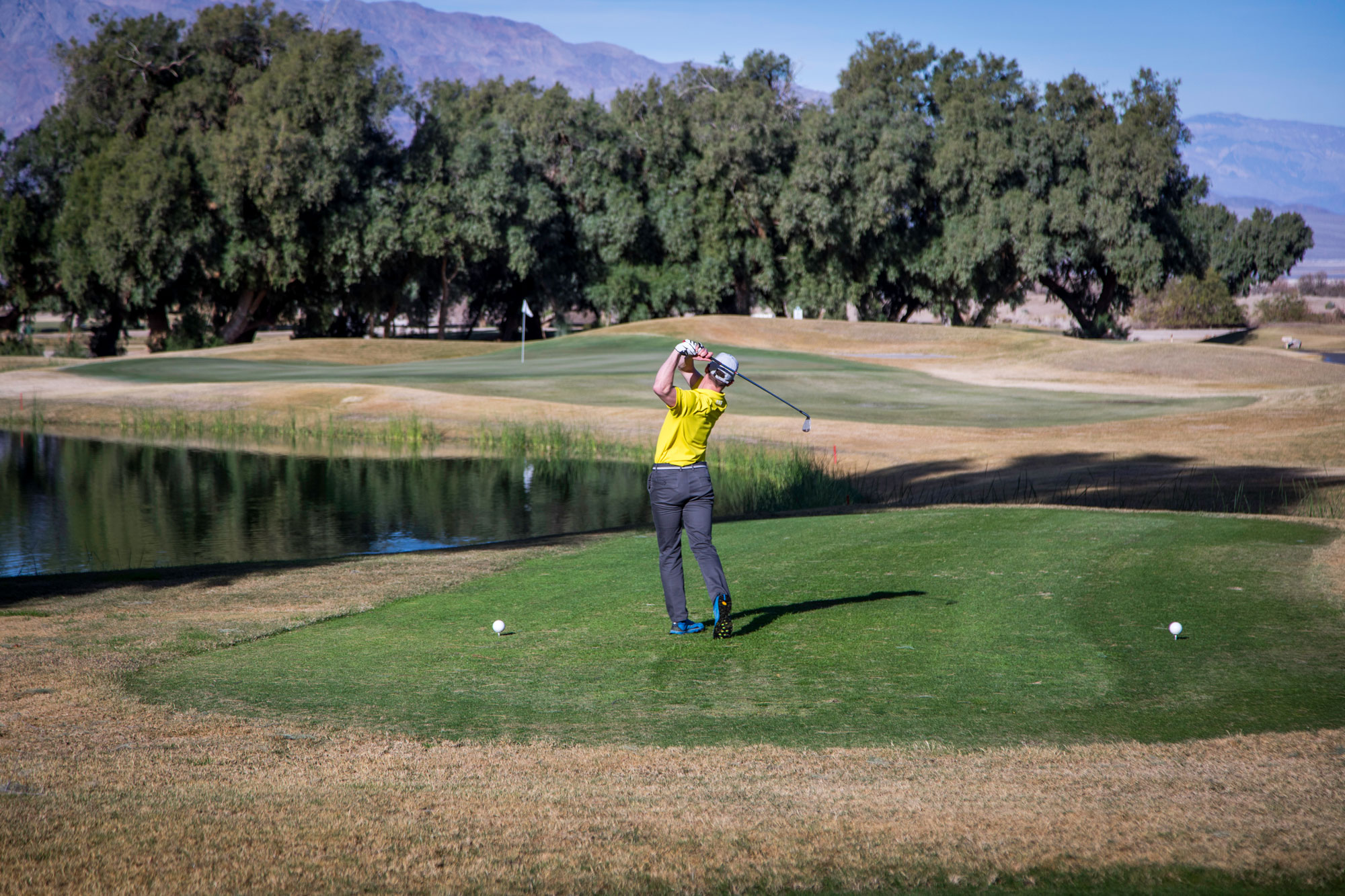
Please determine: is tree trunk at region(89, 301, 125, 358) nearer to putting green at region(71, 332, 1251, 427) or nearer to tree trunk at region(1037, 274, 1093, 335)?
putting green at region(71, 332, 1251, 427)

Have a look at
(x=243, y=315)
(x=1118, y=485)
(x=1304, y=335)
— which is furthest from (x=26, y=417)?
(x=1304, y=335)

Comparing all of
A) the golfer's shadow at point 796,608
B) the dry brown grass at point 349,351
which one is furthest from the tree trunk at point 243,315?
A: the golfer's shadow at point 796,608

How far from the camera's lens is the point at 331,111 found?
57.3 meters

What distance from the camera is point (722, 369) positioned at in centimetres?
827

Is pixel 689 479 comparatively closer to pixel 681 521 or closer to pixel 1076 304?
pixel 681 521

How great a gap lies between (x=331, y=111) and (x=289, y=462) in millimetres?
35350

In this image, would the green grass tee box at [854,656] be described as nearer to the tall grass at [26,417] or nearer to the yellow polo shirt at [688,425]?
the yellow polo shirt at [688,425]

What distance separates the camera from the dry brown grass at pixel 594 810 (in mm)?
4461

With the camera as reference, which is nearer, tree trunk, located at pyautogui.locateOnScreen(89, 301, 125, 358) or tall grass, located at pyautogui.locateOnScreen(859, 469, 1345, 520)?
tall grass, located at pyautogui.locateOnScreen(859, 469, 1345, 520)

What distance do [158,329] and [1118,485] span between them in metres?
56.2

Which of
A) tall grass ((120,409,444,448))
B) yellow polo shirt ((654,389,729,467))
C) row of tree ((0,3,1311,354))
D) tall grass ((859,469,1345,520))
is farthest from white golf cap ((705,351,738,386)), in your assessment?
row of tree ((0,3,1311,354))

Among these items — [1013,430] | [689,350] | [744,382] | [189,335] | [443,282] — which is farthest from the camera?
[443,282]

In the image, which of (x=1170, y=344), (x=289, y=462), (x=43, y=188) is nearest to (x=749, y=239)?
(x=1170, y=344)

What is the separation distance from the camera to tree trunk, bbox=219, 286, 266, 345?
62562 millimetres
